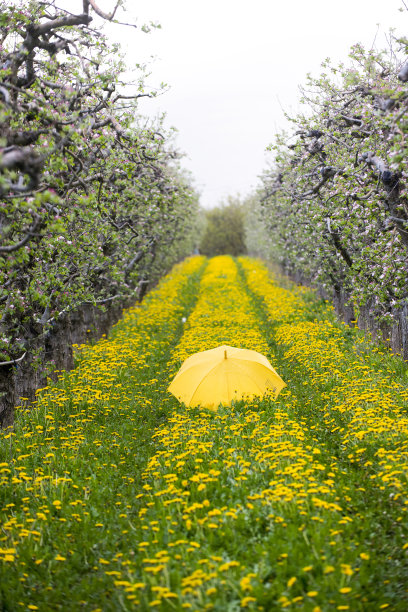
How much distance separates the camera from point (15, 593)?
656 centimetres

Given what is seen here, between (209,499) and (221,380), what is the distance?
461cm

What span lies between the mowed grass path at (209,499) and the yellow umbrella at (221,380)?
1.14 feet

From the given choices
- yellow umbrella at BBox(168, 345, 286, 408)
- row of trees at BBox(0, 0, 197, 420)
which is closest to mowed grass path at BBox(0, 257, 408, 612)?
yellow umbrella at BBox(168, 345, 286, 408)

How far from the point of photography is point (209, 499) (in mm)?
8227

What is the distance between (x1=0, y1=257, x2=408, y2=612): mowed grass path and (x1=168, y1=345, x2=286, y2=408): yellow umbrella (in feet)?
1.14

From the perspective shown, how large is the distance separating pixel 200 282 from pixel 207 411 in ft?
106

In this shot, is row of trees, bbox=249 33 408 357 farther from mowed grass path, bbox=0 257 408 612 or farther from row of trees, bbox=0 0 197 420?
row of trees, bbox=0 0 197 420

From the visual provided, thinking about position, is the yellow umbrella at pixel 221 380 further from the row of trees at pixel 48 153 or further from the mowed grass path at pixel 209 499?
the row of trees at pixel 48 153

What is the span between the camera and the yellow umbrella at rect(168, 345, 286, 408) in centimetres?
1262

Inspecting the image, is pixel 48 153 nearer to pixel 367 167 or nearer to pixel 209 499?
pixel 209 499

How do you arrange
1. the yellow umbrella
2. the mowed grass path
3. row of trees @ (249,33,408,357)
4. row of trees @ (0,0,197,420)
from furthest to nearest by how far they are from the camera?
Result: the yellow umbrella, row of trees @ (249,33,408,357), row of trees @ (0,0,197,420), the mowed grass path

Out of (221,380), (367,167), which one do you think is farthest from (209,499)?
(367,167)

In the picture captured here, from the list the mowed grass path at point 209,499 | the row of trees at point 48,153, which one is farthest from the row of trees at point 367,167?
the row of trees at point 48,153

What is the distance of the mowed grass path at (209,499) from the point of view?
20.4ft
